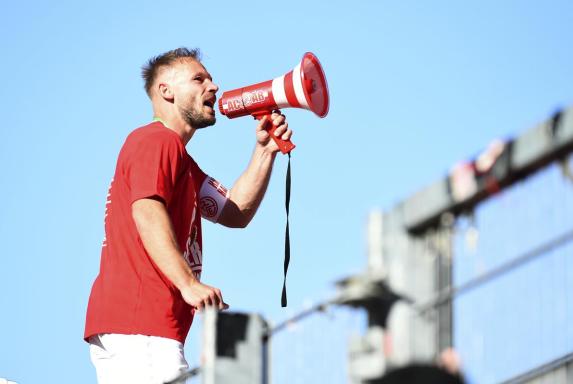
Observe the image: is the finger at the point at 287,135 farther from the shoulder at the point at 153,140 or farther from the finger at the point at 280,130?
the shoulder at the point at 153,140

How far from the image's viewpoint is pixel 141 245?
19.6 ft

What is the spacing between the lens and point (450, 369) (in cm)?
307

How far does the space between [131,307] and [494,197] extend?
3.09 m

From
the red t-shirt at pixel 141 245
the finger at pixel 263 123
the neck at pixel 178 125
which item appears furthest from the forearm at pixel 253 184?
the red t-shirt at pixel 141 245

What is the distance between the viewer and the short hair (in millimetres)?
7102

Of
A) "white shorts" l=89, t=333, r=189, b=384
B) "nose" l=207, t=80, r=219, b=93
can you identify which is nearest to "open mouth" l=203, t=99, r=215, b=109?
"nose" l=207, t=80, r=219, b=93

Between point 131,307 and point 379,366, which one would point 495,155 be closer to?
point 379,366

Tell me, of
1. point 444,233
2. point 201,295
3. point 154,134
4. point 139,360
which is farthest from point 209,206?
point 444,233

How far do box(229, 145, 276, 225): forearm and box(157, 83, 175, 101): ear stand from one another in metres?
0.60

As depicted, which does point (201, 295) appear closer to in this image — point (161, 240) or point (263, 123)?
point (161, 240)

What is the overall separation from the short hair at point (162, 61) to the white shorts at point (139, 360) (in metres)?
1.75

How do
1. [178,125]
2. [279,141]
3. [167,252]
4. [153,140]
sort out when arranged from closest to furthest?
[167,252] → [153,140] → [178,125] → [279,141]

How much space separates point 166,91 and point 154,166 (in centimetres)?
101

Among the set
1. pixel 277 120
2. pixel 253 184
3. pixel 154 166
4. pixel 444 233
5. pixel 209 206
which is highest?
pixel 277 120
